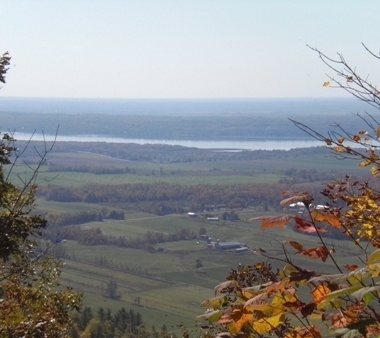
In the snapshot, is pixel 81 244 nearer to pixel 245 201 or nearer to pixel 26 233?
pixel 245 201

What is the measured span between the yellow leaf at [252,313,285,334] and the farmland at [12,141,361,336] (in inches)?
146

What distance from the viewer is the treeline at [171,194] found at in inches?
2133

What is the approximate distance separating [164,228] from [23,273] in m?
39.9

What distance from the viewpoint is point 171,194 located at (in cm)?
5962

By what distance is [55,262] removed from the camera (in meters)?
6.50

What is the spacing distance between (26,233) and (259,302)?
3.86 metres

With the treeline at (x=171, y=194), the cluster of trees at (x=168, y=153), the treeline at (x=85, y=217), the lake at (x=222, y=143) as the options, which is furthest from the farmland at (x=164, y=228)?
the lake at (x=222, y=143)

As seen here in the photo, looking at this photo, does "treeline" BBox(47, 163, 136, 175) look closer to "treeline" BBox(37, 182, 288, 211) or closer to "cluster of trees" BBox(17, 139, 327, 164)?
"cluster of trees" BBox(17, 139, 327, 164)

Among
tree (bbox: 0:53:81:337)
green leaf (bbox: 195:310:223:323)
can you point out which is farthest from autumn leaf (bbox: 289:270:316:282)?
Result: tree (bbox: 0:53:81:337)

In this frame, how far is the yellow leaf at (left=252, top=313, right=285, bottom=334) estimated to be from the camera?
2.00m

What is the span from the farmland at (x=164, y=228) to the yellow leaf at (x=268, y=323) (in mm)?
3703

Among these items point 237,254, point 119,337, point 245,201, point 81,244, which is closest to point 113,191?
point 245,201

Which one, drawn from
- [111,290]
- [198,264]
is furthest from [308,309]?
[198,264]

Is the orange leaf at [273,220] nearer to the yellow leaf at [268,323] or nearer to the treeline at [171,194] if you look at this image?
the yellow leaf at [268,323]
